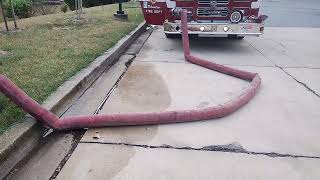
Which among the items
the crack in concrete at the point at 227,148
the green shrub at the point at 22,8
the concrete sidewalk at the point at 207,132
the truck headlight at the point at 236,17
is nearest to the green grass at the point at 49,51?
the concrete sidewalk at the point at 207,132

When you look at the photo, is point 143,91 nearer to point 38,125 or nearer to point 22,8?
point 38,125

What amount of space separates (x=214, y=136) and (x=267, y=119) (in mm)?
879

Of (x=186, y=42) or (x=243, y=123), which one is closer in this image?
(x=243, y=123)

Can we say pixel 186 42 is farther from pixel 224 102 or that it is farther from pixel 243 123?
pixel 243 123

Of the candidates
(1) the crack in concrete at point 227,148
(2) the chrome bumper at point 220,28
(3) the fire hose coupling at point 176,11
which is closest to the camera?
(1) the crack in concrete at point 227,148

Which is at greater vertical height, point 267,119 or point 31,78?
point 31,78

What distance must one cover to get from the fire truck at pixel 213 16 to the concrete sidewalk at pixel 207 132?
2.67 feet

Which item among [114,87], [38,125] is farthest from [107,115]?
[114,87]

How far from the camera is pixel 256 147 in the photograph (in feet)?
12.5

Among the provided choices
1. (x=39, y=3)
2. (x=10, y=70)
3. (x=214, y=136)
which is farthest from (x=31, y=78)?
(x=39, y=3)

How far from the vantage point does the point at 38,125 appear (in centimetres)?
386

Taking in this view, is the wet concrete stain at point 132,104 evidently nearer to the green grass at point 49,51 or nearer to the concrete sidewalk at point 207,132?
the concrete sidewalk at point 207,132

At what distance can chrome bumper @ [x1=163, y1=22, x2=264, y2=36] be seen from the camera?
7645mm

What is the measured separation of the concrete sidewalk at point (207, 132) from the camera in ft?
11.1
